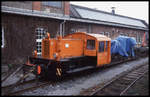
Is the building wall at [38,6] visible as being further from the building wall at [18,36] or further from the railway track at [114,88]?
the railway track at [114,88]

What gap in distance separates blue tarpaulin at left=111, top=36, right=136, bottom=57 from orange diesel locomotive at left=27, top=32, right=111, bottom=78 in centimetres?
158

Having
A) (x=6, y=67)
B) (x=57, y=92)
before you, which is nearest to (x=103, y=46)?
(x=57, y=92)

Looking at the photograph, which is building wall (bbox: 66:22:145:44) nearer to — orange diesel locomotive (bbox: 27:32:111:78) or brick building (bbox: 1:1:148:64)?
brick building (bbox: 1:1:148:64)

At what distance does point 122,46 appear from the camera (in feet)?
41.7

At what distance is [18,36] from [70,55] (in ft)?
14.5

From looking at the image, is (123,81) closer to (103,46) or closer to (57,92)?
(103,46)

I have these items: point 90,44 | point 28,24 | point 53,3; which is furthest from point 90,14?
point 90,44

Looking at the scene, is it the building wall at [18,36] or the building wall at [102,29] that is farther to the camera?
the building wall at [102,29]

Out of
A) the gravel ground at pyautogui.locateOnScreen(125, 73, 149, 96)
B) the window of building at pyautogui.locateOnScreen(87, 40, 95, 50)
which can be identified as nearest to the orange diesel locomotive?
the window of building at pyautogui.locateOnScreen(87, 40, 95, 50)

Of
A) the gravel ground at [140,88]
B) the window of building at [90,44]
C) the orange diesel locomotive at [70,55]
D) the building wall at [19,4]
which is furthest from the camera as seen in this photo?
the building wall at [19,4]

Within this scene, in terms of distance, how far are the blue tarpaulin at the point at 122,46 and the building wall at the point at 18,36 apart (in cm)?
557

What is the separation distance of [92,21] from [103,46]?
19.9ft

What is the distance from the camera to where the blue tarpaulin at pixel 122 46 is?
11.4 m

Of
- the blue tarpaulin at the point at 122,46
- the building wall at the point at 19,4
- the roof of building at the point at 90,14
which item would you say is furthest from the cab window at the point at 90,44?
the roof of building at the point at 90,14
